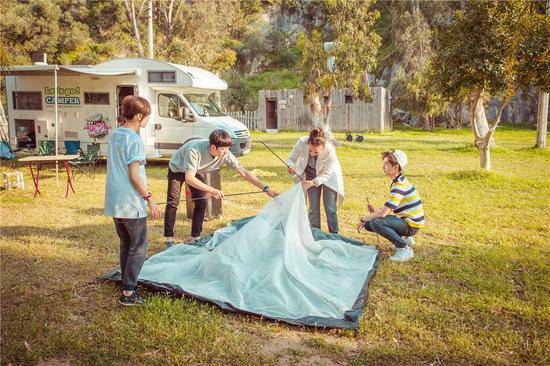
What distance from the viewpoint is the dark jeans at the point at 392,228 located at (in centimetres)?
589

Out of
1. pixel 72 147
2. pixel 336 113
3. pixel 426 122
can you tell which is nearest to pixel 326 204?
pixel 72 147

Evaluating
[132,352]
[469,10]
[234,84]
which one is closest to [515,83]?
[469,10]

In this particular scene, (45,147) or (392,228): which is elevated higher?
(45,147)

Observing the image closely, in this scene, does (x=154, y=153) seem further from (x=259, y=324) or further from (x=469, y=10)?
(x=259, y=324)

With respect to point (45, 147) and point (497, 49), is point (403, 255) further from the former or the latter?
point (45, 147)

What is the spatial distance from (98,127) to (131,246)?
409 inches

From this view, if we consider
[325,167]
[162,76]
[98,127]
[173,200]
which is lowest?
[173,200]

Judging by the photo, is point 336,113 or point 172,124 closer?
point 172,124

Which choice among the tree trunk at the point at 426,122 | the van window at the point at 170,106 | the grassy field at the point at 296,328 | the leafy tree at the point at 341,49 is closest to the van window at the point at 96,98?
the van window at the point at 170,106

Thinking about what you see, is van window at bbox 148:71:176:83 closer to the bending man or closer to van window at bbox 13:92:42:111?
van window at bbox 13:92:42:111

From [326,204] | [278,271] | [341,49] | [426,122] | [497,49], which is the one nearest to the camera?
[278,271]

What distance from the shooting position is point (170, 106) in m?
13.9

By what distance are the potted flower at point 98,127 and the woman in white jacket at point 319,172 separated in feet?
28.5

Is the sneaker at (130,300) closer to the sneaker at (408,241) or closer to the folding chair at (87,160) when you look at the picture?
the sneaker at (408,241)
